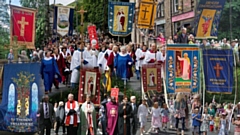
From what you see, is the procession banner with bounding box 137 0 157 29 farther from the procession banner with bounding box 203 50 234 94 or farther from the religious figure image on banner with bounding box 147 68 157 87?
the procession banner with bounding box 203 50 234 94

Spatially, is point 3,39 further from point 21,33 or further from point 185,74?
point 185,74

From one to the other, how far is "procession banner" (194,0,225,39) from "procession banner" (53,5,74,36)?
5175mm

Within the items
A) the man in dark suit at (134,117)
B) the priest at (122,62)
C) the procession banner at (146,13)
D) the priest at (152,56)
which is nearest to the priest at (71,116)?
the man in dark suit at (134,117)

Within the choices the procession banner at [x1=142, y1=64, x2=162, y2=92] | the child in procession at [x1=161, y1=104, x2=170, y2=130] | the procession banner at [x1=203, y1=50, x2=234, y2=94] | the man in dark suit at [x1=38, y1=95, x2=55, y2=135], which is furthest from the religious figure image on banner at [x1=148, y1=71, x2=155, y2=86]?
the man in dark suit at [x1=38, y1=95, x2=55, y2=135]

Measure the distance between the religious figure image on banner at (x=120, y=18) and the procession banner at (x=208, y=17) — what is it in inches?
110

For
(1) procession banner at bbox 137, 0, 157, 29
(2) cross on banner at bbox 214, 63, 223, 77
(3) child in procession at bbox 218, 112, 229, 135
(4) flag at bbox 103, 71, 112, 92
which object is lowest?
(3) child in procession at bbox 218, 112, 229, 135

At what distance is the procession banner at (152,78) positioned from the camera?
15359mm

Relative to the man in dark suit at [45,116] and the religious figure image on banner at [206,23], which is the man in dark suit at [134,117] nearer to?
the man in dark suit at [45,116]

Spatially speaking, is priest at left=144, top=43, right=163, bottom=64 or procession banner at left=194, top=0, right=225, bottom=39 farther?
priest at left=144, top=43, right=163, bottom=64

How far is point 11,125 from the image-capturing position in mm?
12094

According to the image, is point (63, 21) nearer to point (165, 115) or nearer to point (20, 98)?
point (20, 98)

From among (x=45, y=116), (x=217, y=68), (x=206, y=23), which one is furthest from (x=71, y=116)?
(x=206, y=23)

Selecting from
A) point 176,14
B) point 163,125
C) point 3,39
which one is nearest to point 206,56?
point 163,125

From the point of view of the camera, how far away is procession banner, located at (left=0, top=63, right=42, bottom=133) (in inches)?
472
